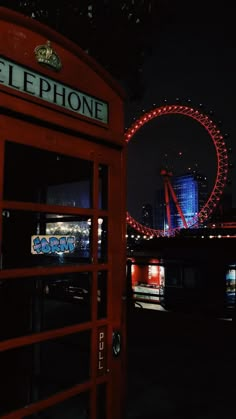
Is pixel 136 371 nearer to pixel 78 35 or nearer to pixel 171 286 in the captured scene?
pixel 78 35

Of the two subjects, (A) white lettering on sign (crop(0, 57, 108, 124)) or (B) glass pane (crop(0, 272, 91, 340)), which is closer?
(A) white lettering on sign (crop(0, 57, 108, 124))

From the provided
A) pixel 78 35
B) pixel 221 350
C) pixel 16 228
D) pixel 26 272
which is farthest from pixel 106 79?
pixel 221 350

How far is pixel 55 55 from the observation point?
6.93ft

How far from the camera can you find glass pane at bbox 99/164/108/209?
7.68 ft

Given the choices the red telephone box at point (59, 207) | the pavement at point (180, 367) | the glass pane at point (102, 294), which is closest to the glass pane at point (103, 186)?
the red telephone box at point (59, 207)

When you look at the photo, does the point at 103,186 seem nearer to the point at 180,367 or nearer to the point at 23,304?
the point at 23,304

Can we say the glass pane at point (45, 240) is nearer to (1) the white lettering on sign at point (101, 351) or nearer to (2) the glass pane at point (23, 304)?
(2) the glass pane at point (23, 304)

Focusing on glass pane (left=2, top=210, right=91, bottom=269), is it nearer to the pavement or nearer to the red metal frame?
the pavement

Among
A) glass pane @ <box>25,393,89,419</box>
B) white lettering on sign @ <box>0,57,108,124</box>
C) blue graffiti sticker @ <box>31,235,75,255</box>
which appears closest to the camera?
white lettering on sign @ <box>0,57,108,124</box>

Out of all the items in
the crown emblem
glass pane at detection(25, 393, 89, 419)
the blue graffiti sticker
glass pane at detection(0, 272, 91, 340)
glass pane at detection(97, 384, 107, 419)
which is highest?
the crown emblem

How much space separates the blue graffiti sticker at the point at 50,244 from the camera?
196 cm

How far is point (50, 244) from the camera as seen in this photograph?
198cm

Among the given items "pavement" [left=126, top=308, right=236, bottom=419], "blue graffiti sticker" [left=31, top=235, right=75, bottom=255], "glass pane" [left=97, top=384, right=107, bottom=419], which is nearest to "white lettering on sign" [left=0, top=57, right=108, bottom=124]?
"blue graffiti sticker" [left=31, top=235, right=75, bottom=255]

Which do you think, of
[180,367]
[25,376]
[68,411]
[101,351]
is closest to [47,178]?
[101,351]
